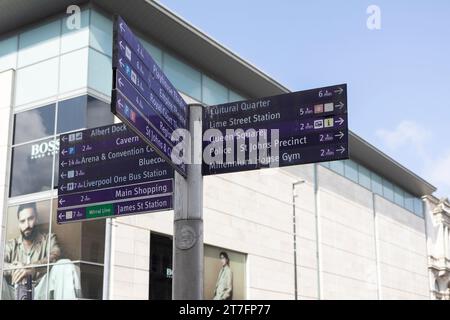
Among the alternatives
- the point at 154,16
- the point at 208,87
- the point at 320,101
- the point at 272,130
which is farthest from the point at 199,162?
the point at 208,87

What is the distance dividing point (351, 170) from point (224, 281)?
17.0 m

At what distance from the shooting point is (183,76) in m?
27.7

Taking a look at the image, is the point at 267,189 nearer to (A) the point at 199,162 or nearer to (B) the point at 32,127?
(B) the point at 32,127

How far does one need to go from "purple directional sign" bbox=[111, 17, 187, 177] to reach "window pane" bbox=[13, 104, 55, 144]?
14.2m

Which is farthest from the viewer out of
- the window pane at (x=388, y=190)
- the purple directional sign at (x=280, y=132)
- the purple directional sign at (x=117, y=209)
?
the window pane at (x=388, y=190)

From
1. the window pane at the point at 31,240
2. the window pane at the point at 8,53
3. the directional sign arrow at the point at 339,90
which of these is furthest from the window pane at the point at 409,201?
the directional sign arrow at the point at 339,90

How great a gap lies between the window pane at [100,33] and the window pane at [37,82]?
1.61 metres

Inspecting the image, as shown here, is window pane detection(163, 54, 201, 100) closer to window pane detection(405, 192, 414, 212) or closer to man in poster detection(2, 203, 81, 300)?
man in poster detection(2, 203, 81, 300)

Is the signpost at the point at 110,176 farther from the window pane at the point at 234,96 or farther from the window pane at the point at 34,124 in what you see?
the window pane at the point at 234,96

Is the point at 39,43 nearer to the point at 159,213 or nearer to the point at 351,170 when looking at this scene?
the point at 159,213

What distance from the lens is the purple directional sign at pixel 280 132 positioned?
994cm

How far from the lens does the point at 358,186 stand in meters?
43.5

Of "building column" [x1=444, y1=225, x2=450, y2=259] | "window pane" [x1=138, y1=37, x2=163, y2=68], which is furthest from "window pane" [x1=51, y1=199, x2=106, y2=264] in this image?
"building column" [x1=444, y1=225, x2=450, y2=259]

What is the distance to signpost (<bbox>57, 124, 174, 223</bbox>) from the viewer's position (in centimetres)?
1091
